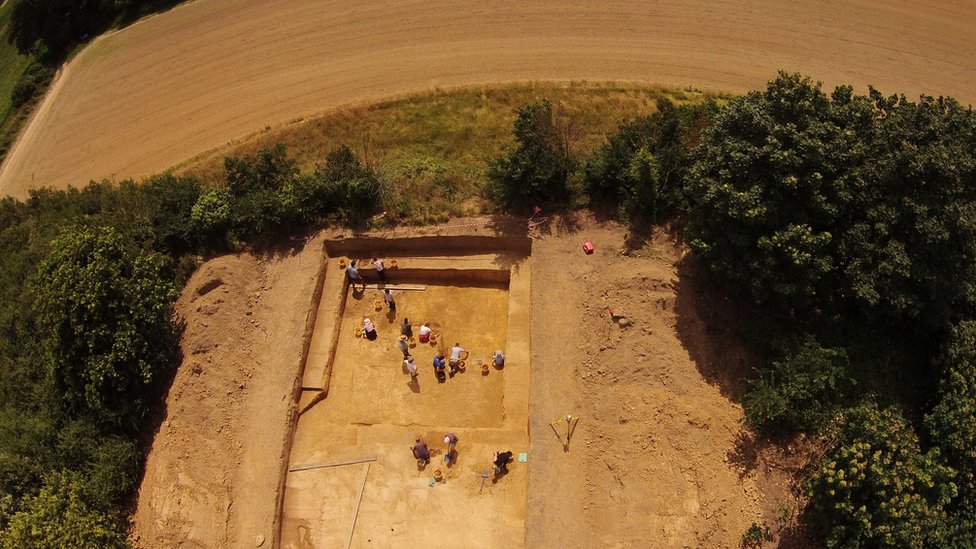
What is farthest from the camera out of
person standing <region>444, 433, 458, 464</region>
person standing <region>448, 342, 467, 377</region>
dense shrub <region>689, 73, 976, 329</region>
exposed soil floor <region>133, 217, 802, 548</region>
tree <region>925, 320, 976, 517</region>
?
person standing <region>448, 342, 467, 377</region>

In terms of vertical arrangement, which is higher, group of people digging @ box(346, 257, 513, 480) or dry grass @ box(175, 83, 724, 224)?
dry grass @ box(175, 83, 724, 224)

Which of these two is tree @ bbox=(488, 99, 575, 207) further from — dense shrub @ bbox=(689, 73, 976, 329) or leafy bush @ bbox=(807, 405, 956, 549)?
leafy bush @ bbox=(807, 405, 956, 549)

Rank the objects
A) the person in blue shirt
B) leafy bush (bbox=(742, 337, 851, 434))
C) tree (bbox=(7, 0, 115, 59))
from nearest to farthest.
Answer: leafy bush (bbox=(742, 337, 851, 434)), the person in blue shirt, tree (bbox=(7, 0, 115, 59))

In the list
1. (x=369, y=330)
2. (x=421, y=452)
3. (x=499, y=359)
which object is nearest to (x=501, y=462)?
(x=421, y=452)

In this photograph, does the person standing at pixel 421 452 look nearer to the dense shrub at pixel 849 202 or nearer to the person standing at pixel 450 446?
the person standing at pixel 450 446

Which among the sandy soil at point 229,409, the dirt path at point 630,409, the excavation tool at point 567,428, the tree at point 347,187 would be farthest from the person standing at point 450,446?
the tree at point 347,187

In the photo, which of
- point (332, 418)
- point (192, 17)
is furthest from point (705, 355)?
point (192, 17)

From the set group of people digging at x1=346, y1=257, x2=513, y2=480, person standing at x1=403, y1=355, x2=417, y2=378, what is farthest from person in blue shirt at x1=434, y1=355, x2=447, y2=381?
person standing at x1=403, y1=355, x2=417, y2=378

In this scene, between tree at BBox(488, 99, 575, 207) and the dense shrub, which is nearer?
the dense shrub
